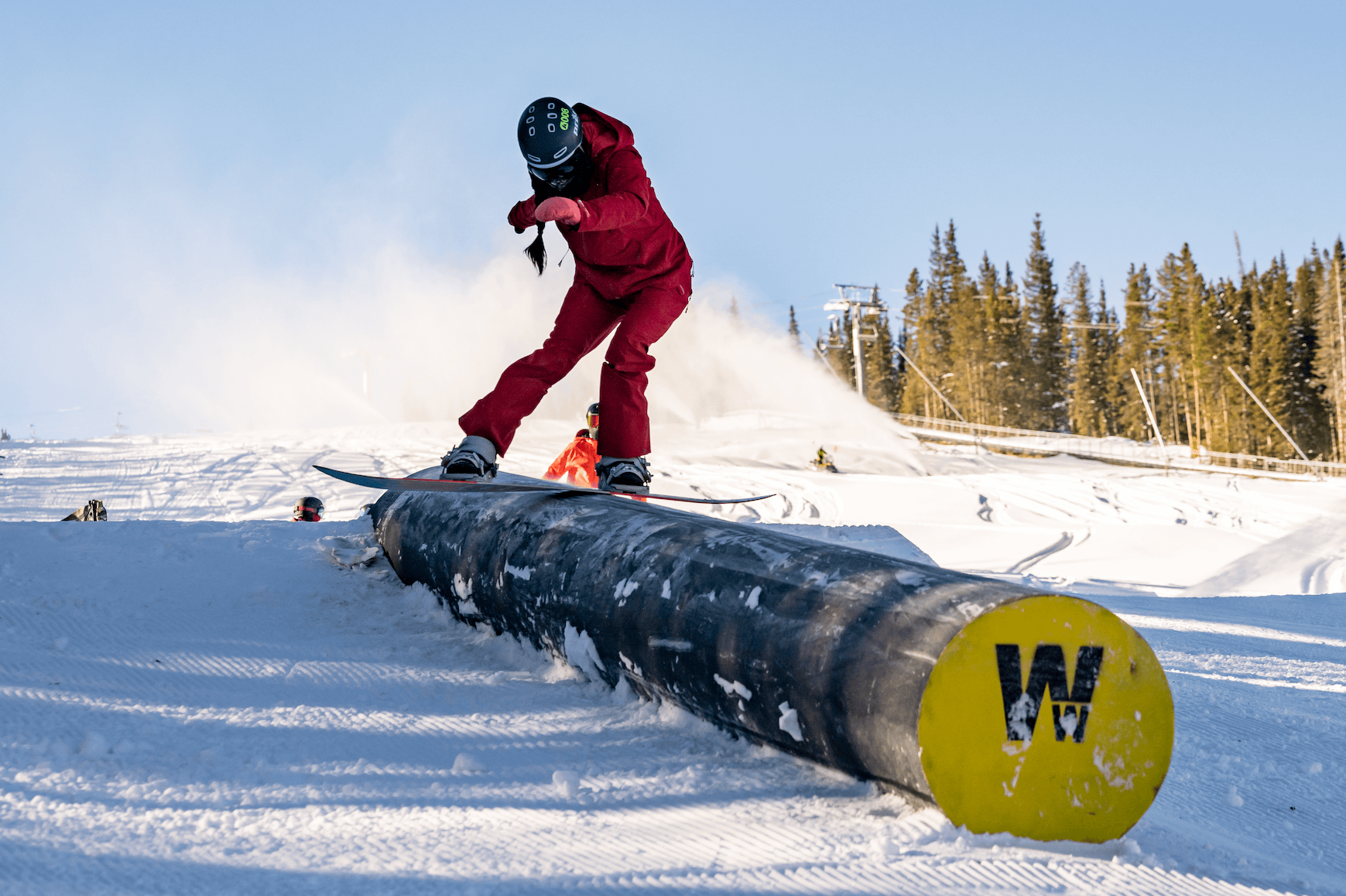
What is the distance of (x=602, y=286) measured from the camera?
3504mm

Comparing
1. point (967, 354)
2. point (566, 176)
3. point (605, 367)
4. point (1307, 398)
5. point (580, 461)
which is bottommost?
point (580, 461)

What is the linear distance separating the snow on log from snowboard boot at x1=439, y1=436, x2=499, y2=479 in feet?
3.51

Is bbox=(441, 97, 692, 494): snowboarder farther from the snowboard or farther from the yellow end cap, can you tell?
the yellow end cap

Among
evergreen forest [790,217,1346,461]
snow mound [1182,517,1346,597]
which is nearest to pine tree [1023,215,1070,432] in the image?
evergreen forest [790,217,1346,461]

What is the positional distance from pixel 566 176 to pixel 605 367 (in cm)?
72

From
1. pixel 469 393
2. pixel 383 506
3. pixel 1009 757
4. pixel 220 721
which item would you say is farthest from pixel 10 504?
pixel 469 393

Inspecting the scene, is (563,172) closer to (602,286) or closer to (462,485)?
(602,286)

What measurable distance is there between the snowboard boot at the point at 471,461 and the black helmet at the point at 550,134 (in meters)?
1.03

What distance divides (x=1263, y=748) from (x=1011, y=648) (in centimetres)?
123

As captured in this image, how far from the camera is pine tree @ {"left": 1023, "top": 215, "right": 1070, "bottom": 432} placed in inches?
2463

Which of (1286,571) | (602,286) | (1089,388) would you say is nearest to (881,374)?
(1089,388)

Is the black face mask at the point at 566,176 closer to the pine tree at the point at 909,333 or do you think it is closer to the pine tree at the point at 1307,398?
the pine tree at the point at 1307,398

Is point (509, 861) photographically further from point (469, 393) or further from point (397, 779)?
point (469, 393)

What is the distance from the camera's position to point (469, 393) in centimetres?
4078
